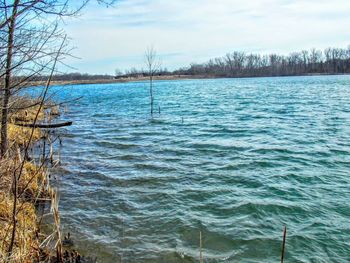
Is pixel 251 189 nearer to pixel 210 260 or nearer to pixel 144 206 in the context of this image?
pixel 144 206

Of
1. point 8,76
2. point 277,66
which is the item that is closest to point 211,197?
point 8,76

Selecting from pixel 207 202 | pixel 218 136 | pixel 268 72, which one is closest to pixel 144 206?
pixel 207 202

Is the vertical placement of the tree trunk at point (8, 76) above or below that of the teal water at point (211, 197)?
above

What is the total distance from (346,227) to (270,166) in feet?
15.5

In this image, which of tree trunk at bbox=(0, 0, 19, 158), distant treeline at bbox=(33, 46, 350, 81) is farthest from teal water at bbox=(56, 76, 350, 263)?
distant treeline at bbox=(33, 46, 350, 81)

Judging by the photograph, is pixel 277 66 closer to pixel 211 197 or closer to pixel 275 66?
pixel 275 66

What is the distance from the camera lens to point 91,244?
676cm

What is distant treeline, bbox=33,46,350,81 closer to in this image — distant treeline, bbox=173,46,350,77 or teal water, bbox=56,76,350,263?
distant treeline, bbox=173,46,350,77

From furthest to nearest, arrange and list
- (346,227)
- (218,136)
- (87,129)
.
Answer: (87,129) < (218,136) < (346,227)

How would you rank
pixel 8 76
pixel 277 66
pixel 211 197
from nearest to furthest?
pixel 8 76
pixel 211 197
pixel 277 66

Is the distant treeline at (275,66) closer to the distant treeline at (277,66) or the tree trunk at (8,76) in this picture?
the distant treeline at (277,66)

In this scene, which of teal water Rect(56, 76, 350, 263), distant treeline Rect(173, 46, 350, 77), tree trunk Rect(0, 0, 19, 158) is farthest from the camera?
distant treeline Rect(173, 46, 350, 77)

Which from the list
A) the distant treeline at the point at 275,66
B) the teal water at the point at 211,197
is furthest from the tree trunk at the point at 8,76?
the distant treeline at the point at 275,66

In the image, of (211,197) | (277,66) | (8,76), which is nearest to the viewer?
(8,76)
